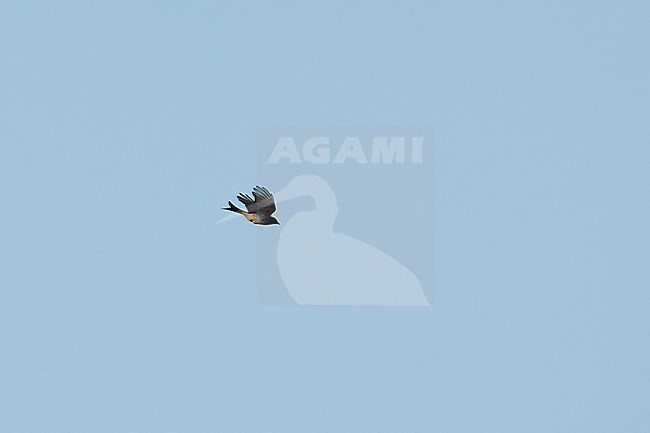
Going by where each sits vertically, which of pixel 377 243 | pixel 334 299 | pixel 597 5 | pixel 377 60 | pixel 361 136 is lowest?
pixel 334 299

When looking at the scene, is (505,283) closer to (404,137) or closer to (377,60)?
(404,137)

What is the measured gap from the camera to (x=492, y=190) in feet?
11.8

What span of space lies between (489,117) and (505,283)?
74 cm

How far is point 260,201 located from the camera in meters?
3.63

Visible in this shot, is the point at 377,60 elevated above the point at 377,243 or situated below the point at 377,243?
above

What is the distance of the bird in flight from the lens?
3.62 meters

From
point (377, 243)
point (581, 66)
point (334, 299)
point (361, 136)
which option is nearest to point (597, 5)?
point (581, 66)

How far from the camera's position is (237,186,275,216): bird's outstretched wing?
3619 millimetres

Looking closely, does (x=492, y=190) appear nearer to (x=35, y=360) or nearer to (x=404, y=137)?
(x=404, y=137)

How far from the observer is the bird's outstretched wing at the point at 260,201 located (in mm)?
3619

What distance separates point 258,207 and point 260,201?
30mm

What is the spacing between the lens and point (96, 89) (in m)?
3.66

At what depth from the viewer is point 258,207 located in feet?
11.9

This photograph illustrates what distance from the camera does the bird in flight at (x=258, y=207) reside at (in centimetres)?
362
